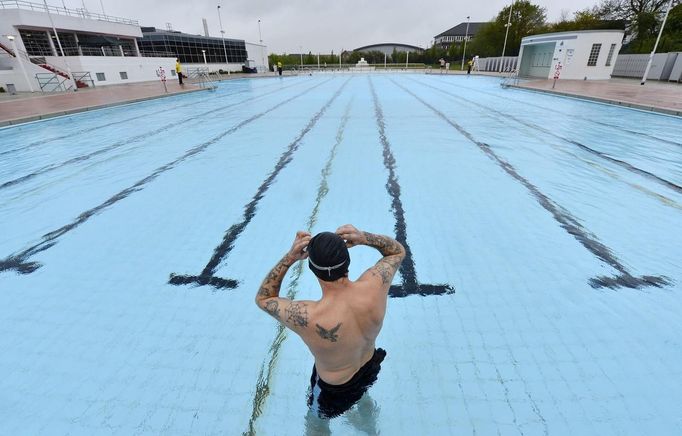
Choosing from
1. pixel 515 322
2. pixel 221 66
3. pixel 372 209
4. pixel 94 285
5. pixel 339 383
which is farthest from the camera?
pixel 221 66

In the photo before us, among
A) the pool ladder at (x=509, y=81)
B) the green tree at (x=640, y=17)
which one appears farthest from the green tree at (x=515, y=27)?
the pool ladder at (x=509, y=81)

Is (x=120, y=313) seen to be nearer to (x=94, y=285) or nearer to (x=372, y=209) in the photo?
(x=94, y=285)

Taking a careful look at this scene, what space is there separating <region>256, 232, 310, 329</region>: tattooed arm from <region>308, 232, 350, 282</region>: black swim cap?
129mm

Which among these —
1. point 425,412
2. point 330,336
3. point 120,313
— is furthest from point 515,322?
point 120,313

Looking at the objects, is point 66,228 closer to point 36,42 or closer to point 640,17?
point 36,42

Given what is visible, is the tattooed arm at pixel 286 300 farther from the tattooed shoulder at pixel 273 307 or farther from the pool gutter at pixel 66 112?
the pool gutter at pixel 66 112

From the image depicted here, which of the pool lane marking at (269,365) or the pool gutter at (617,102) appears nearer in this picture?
the pool lane marking at (269,365)

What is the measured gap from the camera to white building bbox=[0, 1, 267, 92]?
16359 mm

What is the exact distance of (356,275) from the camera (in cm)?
301

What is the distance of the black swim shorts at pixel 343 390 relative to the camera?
1.44m

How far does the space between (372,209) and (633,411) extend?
2.90 meters

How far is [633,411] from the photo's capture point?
1.78 meters

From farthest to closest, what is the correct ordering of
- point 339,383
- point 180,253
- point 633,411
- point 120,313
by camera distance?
point 180,253
point 120,313
point 633,411
point 339,383

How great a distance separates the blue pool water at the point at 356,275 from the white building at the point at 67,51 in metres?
14.5
